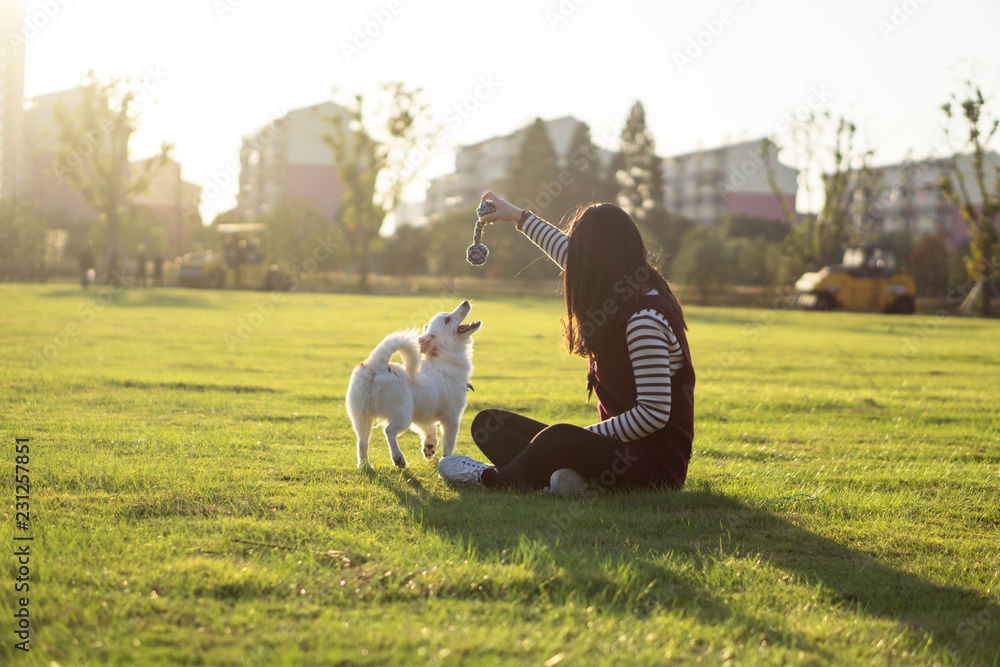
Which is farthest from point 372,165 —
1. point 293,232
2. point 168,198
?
point 168,198

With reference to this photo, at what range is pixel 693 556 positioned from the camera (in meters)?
3.45

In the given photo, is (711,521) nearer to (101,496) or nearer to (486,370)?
(101,496)

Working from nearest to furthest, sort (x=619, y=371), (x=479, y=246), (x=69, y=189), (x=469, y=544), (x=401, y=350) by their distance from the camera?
(x=469, y=544)
(x=619, y=371)
(x=479, y=246)
(x=401, y=350)
(x=69, y=189)

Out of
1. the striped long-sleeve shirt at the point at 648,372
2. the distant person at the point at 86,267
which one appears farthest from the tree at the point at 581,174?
the striped long-sleeve shirt at the point at 648,372

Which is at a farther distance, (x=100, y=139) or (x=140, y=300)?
(x=100, y=139)

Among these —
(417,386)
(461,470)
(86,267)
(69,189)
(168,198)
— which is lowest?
(461,470)

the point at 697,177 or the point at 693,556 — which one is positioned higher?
the point at 697,177

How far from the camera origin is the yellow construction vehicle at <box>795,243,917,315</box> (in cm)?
3381

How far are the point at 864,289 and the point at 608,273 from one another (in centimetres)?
3392

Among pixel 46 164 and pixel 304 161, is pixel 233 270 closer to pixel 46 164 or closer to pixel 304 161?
pixel 46 164

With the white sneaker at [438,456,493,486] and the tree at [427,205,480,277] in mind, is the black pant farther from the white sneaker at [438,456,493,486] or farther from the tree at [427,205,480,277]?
the tree at [427,205,480,277]

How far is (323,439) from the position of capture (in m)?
6.03

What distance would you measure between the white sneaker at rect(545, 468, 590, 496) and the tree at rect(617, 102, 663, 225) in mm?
56287

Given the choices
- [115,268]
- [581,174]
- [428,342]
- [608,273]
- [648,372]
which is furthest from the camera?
[581,174]
